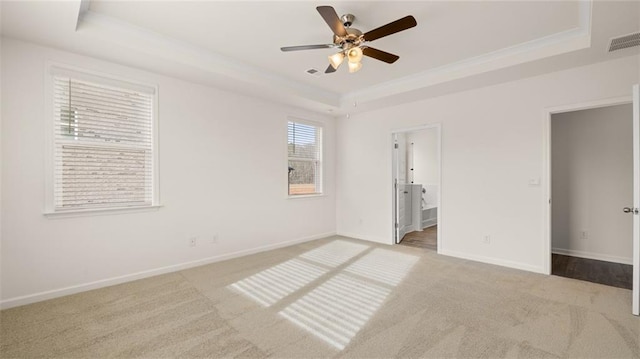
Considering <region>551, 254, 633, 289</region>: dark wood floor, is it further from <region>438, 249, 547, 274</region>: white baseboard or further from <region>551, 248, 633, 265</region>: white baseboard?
<region>438, 249, 547, 274</region>: white baseboard

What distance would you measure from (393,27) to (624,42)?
7.85ft

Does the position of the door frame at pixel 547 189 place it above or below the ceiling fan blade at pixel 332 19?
below

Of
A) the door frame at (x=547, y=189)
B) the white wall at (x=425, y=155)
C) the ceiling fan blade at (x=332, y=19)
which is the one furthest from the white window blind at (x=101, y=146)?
the white wall at (x=425, y=155)

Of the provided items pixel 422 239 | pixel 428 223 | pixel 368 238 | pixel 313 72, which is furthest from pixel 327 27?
pixel 428 223

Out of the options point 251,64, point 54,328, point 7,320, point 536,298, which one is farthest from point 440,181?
point 7,320

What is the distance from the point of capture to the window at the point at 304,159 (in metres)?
5.25

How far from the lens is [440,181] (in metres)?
4.52

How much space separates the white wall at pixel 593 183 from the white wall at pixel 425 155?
9.93ft

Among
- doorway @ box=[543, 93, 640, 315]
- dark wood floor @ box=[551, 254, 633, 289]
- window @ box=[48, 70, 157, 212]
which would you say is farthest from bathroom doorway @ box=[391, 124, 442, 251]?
window @ box=[48, 70, 157, 212]

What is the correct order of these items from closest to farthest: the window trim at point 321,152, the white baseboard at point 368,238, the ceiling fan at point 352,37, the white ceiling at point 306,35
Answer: the ceiling fan at point 352,37, the white ceiling at point 306,35, the window trim at point 321,152, the white baseboard at point 368,238

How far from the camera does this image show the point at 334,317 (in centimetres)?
247

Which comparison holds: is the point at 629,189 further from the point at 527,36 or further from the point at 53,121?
the point at 53,121

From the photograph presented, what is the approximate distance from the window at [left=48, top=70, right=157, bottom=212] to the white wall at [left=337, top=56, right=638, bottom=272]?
12.5ft

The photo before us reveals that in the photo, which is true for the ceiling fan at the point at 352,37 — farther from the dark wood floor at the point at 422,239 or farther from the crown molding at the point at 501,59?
the dark wood floor at the point at 422,239
